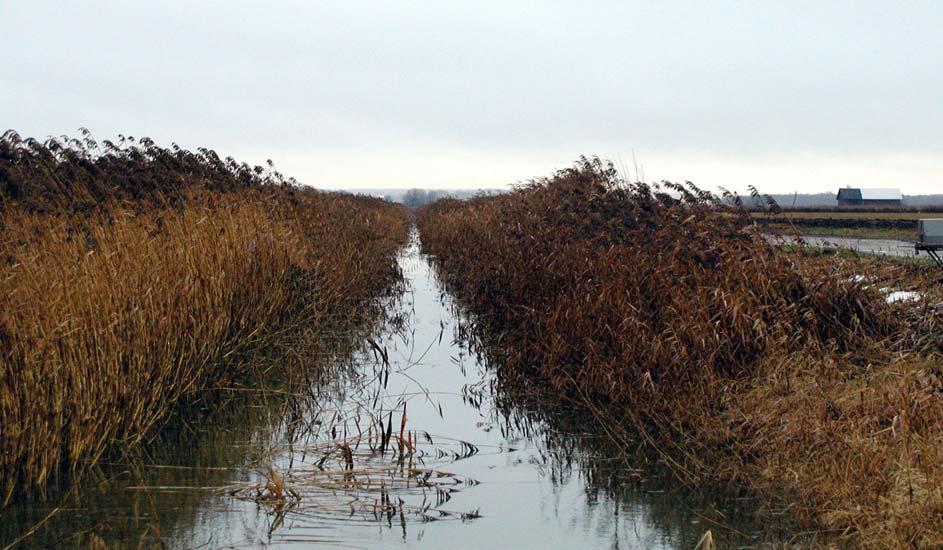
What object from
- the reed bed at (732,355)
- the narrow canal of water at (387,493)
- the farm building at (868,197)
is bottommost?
the narrow canal of water at (387,493)

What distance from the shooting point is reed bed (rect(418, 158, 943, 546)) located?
509 centimetres

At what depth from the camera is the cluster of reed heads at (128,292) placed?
17.6ft

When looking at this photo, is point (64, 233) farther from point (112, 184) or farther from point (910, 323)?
point (910, 323)

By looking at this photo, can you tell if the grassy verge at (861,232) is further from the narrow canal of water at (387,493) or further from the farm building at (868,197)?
the farm building at (868,197)

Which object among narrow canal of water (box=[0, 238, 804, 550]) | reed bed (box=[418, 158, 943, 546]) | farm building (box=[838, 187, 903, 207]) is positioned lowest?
narrow canal of water (box=[0, 238, 804, 550])

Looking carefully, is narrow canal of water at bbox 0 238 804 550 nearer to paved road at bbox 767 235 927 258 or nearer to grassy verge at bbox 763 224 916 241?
paved road at bbox 767 235 927 258

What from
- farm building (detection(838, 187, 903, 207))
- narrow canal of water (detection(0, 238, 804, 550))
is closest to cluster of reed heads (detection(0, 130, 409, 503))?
narrow canal of water (detection(0, 238, 804, 550))

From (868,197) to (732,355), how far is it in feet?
291

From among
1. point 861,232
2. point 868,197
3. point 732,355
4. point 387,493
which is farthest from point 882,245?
point 868,197

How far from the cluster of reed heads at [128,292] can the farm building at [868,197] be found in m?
79.1

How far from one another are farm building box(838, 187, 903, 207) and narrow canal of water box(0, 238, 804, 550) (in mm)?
82135

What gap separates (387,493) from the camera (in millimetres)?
5648

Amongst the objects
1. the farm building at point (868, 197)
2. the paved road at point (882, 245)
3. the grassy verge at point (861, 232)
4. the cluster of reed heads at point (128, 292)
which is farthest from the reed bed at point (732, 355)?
the farm building at point (868, 197)

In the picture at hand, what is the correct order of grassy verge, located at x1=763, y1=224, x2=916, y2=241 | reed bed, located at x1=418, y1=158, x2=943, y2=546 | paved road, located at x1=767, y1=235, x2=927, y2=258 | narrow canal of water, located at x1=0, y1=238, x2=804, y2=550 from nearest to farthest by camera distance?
narrow canal of water, located at x1=0, y1=238, x2=804, y2=550, reed bed, located at x1=418, y1=158, x2=943, y2=546, paved road, located at x1=767, y1=235, x2=927, y2=258, grassy verge, located at x1=763, y1=224, x2=916, y2=241
